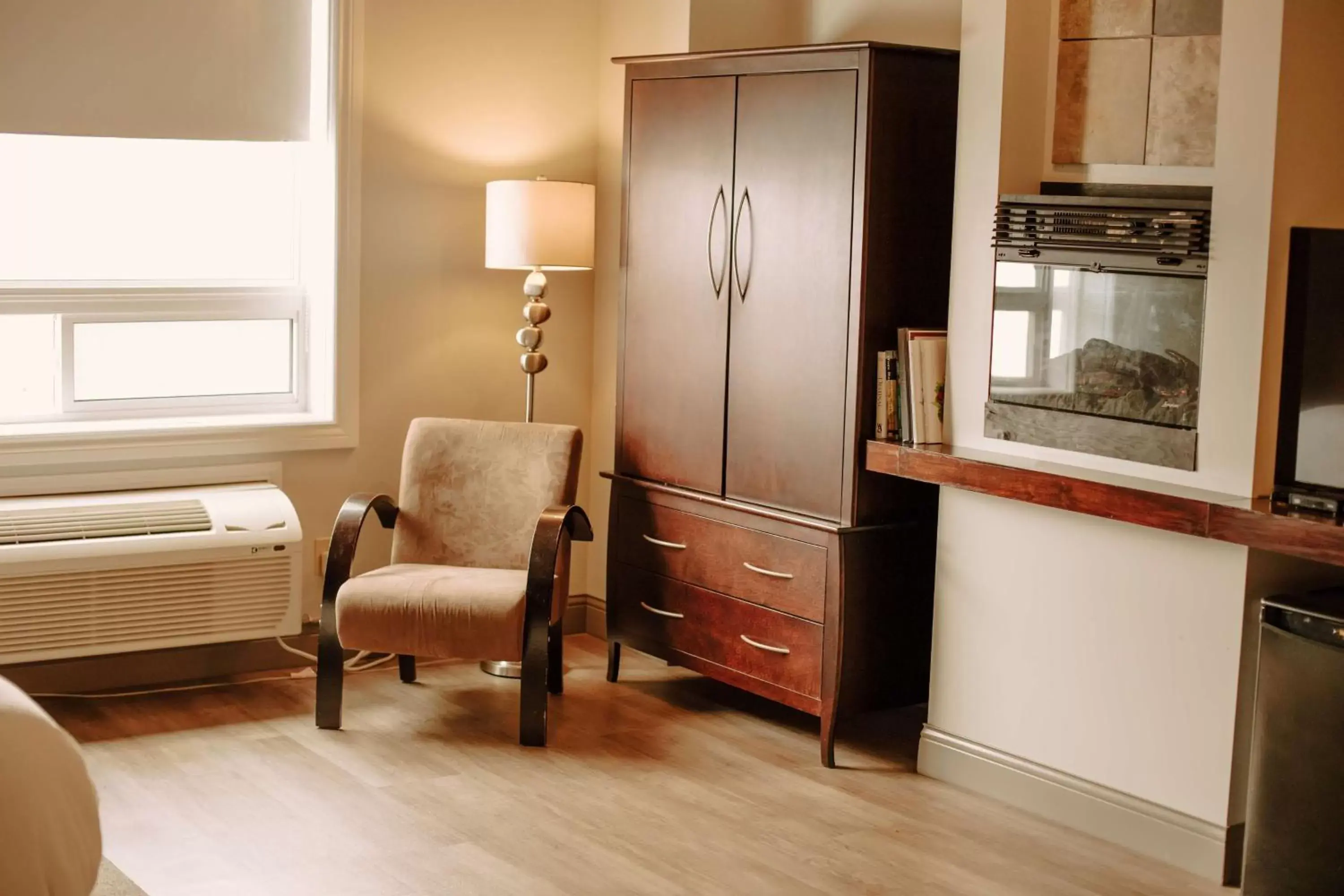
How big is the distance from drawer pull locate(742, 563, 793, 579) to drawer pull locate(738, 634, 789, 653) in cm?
18

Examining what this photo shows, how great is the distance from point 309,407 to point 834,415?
5.74 ft

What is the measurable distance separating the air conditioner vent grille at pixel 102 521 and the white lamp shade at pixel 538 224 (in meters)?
1.14

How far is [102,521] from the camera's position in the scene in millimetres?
4211

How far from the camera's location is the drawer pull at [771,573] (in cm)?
405

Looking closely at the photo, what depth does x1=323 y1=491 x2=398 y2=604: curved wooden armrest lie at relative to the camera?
4.18 metres

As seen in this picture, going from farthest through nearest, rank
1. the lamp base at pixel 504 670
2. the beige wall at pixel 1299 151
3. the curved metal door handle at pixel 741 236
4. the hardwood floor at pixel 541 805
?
1. the lamp base at pixel 504 670
2. the curved metal door handle at pixel 741 236
3. the hardwood floor at pixel 541 805
4. the beige wall at pixel 1299 151

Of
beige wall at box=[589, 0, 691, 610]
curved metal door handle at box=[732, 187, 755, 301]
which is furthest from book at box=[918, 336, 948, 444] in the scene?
beige wall at box=[589, 0, 691, 610]

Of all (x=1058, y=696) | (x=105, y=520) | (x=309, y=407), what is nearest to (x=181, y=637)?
(x=105, y=520)

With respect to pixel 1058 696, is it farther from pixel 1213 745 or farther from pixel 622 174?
pixel 622 174

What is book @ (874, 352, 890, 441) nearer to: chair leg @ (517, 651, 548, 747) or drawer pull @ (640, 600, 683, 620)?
drawer pull @ (640, 600, 683, 620)

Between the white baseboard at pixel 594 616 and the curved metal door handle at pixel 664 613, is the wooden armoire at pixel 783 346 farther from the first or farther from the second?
the white baseboard at pixel 594 616

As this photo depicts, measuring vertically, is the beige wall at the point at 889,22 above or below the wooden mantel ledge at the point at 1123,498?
above

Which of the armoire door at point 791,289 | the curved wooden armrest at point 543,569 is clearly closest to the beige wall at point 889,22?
the armoire door at point 791,289

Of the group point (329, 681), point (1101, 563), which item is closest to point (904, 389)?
point (1101, 563)
